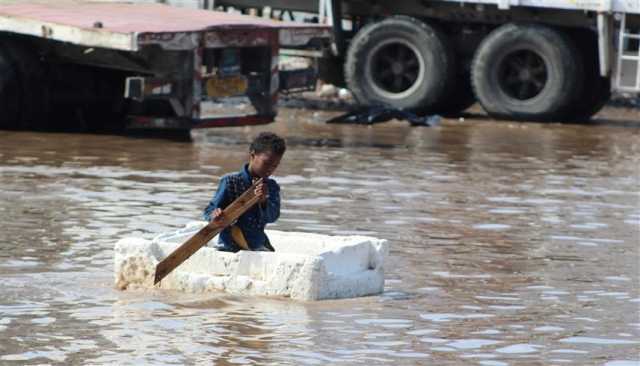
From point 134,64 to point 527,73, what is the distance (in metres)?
5.50

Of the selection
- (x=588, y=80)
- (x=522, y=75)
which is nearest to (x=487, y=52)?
(x=522, y=75)

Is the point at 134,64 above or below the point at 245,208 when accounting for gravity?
above

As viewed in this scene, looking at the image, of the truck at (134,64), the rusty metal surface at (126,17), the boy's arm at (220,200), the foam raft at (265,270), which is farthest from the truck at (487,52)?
the boy's arm at (220,200)

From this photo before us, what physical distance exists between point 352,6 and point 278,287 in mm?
13337

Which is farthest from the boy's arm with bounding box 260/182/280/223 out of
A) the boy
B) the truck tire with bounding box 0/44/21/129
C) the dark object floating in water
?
the dark object floating in water

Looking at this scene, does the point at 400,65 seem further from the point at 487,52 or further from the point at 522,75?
the point at 522,75

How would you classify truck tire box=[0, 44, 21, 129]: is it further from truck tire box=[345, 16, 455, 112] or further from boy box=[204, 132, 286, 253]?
boy box=[204, 132, 286, 253]

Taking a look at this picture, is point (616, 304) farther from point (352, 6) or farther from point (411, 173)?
point (352, 6)

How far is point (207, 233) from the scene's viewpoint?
28.7ft

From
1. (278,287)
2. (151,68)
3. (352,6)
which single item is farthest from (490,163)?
(278,287)

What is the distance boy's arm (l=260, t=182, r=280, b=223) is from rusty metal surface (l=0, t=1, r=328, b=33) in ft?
24.0

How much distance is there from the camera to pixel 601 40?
19.7m

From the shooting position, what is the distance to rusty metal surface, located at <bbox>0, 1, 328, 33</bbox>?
648 inches

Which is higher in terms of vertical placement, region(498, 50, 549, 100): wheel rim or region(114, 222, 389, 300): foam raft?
region(498, 50, 549, 100): wheel rim
